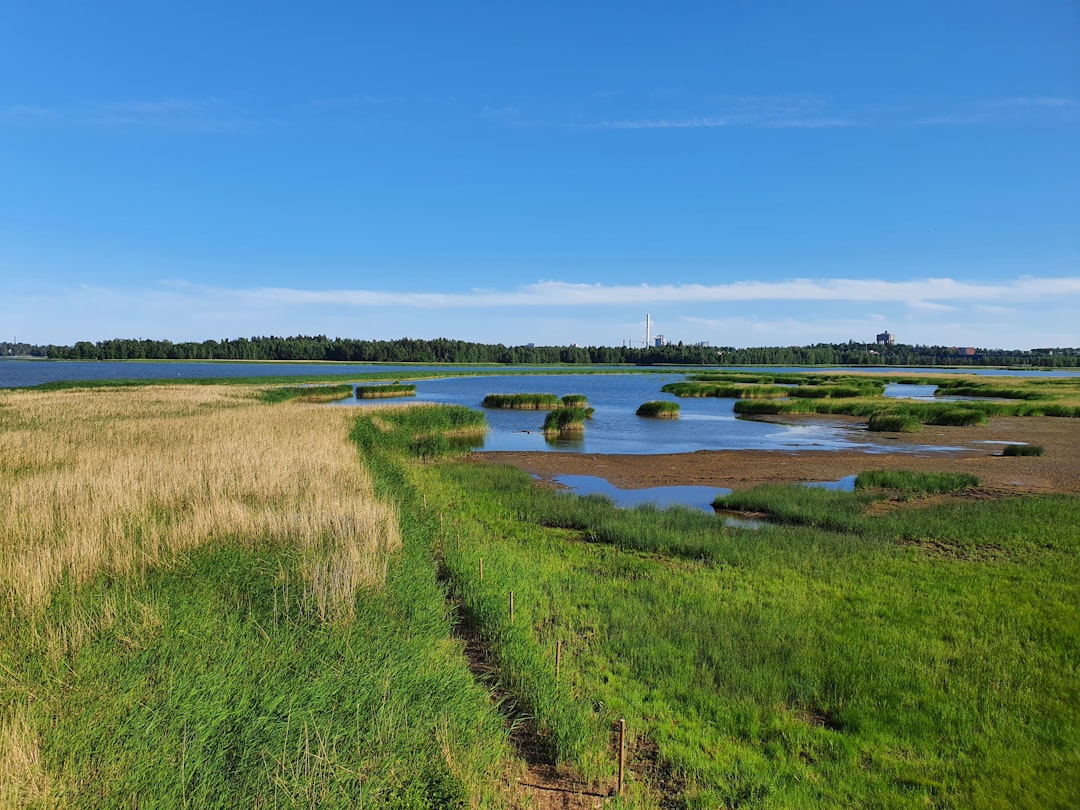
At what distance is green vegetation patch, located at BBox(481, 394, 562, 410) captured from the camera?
184 ft

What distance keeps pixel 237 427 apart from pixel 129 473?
12575 millimetres

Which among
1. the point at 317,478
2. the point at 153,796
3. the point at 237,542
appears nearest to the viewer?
the point at 153,796

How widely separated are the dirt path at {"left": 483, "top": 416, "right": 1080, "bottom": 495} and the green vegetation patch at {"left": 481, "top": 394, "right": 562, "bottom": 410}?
24.7 metres

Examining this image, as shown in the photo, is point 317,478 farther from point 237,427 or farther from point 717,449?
point 717,449

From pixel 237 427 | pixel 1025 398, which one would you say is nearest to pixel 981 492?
pixel 237 427

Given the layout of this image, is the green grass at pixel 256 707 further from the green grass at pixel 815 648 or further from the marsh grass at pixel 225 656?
the green grass at pixel 815 648

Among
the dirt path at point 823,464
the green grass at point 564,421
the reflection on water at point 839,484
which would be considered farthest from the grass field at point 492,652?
the green grass at point 564,421

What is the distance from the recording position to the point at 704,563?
13.3m

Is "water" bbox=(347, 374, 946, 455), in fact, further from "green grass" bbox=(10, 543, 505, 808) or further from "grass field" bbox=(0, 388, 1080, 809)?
"green grass" bbox=(10, 543, 505, 808)

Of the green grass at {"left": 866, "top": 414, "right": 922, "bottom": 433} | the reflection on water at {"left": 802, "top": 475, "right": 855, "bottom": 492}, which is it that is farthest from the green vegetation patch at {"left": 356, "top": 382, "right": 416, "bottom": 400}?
the reflection on water at {"left": 802, "top": 475, "right": 855, "bottom": 492}

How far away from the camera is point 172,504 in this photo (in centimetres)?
1288

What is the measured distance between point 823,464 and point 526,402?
106 ft

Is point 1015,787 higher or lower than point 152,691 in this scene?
lower

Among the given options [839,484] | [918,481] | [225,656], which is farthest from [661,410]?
[225,656]
